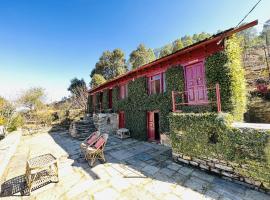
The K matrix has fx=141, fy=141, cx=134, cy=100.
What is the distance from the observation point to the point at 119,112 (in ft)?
41.1

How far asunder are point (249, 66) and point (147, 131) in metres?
24.8

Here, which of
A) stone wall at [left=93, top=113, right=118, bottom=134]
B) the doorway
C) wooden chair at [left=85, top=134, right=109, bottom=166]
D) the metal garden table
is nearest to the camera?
the metal garden table

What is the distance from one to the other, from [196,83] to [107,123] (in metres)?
8.28

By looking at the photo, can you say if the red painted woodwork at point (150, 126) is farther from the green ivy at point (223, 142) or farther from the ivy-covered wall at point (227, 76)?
the ivy-covered wall at point (227, 76)

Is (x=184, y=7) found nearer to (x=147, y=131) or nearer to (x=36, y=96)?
(x=147, y=131)

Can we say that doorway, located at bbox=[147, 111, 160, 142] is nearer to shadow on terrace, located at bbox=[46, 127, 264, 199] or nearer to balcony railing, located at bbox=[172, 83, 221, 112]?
balcony railing, located at bbox=[172, 83, 221, 112]

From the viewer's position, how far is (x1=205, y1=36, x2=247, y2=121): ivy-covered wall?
17.9ft

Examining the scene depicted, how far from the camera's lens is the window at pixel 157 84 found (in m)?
8.59

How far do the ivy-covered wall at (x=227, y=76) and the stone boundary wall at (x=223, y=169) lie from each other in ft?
6.72

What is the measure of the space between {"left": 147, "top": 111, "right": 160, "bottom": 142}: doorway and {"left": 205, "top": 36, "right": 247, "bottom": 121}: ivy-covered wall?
3.95 m

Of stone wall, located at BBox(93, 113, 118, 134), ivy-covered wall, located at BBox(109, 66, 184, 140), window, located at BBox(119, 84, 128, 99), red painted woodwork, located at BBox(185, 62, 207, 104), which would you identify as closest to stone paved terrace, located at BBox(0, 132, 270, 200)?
ivy-covered wall, located at BBox(109, 66, 184, 140)

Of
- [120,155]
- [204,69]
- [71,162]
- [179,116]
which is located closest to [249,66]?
[204,69]

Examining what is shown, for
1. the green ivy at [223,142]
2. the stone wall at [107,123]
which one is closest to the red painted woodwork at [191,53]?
the green ivy at [223,142]

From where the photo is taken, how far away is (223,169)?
434 cm
